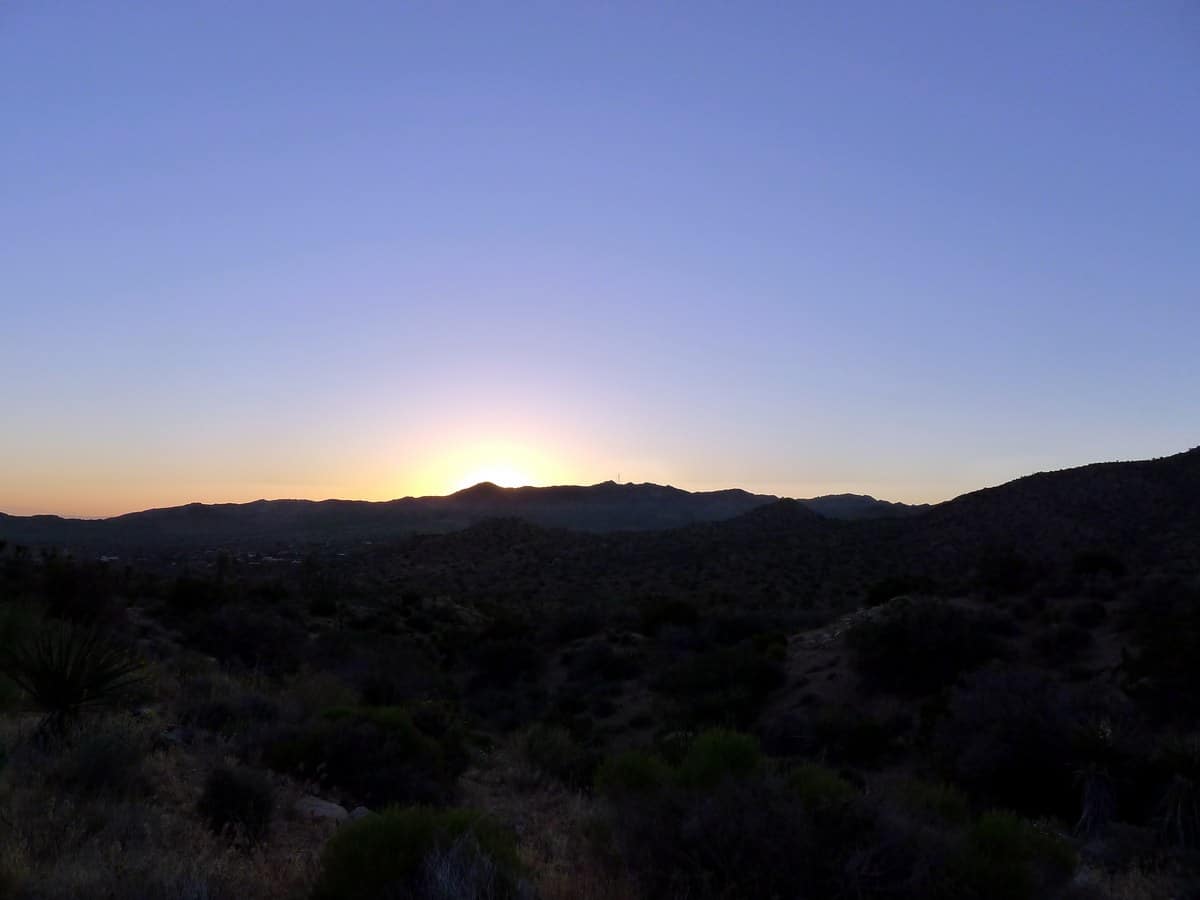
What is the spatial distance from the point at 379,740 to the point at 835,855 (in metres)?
7.30

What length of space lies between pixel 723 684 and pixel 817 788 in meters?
17.3

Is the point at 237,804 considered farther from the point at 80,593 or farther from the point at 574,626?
the point at 574,626

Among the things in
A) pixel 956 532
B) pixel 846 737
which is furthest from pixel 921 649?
pixel 956 532

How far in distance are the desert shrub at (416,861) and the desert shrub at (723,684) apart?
15.1 metres

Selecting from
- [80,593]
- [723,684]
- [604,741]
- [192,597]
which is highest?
[80,593]

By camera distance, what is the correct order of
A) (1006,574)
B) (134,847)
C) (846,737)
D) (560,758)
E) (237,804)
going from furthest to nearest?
1. (1006,574)
2. (846,737)
3. (560,758)
4. (237,804)
5. (134,847)

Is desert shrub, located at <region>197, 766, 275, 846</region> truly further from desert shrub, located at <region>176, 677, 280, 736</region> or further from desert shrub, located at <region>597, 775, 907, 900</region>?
desert shrub, located at <region>176, 677, 280, 736</region>

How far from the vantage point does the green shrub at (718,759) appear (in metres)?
8.30

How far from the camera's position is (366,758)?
37.1ft

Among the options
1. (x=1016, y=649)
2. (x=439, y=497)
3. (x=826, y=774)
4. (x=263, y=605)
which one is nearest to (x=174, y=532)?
(x=439, y=497)

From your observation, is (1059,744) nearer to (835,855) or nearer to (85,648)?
(835,855)

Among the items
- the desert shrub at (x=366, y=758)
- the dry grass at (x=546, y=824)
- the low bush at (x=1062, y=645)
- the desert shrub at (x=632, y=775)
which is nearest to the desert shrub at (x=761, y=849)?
the dry grass at (x=546, y=824)

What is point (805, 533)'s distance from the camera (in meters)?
64.7

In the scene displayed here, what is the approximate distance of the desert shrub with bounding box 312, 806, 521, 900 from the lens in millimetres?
5559
